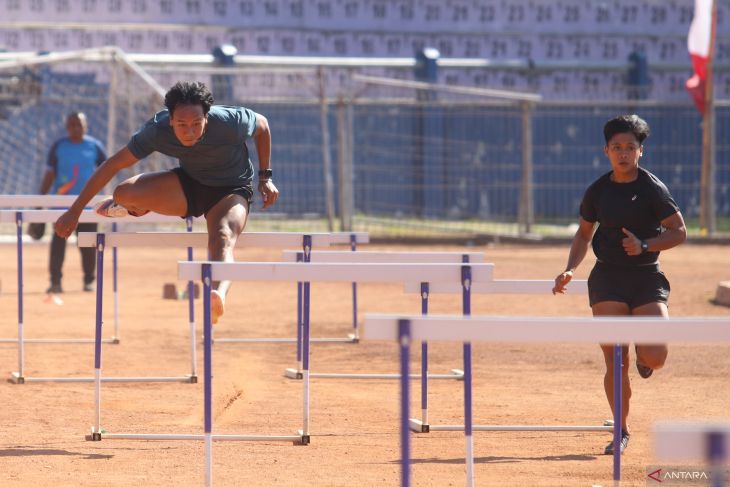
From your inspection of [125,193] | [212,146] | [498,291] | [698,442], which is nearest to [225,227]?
[212,146]

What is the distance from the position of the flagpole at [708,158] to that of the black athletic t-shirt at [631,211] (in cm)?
1638

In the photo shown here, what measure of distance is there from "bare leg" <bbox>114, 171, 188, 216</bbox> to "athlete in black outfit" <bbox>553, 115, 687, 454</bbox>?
2.27 metres

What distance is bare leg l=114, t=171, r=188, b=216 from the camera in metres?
7.66

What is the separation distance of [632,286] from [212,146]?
2.48 metres

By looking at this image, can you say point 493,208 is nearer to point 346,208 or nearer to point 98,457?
point 346,208

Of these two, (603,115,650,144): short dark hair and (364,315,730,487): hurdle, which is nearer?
(364,315,730,487): hurdle

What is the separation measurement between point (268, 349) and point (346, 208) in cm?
1182

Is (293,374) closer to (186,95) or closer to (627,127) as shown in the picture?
(186,95)

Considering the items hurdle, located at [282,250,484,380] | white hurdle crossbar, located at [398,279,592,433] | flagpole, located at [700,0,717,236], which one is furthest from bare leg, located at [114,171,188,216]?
flagpole, located at [700,0,717,236]

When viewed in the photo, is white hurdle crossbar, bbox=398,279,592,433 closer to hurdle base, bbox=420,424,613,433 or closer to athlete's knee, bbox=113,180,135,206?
hurdle base, bbox=420,424,613,433

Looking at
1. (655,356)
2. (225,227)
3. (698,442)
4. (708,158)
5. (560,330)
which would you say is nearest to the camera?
(698,442)

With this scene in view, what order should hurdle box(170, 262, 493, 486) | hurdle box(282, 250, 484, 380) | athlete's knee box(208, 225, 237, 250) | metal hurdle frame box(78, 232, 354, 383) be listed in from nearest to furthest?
hurdle box(170, 262, 493, 486), hurdle box(282, 250, 484, 380), athlete's knee box(208, 225, 237, 250), metal hurdle frame box(78, 232, 354, 383)

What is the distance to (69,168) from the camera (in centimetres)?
1484

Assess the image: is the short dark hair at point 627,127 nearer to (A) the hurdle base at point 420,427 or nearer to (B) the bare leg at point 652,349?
(B) the bare leg at point 652,349
